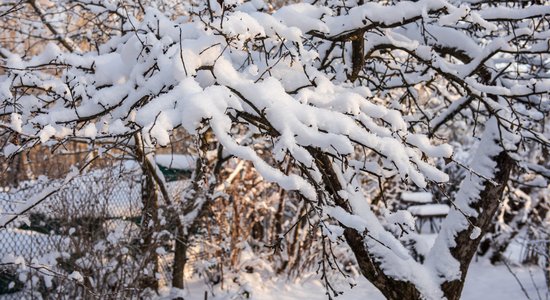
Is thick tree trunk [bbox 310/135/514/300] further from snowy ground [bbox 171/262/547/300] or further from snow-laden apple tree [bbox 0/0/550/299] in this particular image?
snowy ground [bbox 171/262/547/300]

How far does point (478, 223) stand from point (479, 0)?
1.98 metres

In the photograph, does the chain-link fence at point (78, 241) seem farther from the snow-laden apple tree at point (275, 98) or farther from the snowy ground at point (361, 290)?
the snow-laden apple tree at point (275, 98)

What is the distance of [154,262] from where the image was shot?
20.0 ft

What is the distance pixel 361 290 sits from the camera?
26.9ft

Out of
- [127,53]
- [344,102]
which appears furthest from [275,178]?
[127,53]

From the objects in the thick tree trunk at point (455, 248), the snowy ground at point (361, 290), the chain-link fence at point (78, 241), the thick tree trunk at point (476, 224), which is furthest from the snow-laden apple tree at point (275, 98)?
the snowy ground at point (361, 290)

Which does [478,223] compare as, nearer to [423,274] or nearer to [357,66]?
[423,274]

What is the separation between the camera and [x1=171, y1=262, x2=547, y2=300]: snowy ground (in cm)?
746

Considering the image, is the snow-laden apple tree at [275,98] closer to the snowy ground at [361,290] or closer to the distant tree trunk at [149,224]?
the distant tree trunk at [149,224]

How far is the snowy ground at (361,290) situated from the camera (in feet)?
24.5

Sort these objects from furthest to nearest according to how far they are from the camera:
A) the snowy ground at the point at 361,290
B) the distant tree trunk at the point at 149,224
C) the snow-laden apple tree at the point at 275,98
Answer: the snowy ground at the point at 361,290, the distant tree trunk at the point at 149,224, the snow-laden apple tree at the point at 275,98

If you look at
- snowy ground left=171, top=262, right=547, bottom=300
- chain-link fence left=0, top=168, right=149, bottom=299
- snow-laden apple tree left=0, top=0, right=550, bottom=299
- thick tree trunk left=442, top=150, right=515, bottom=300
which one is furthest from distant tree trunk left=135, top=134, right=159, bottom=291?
thick tree trunk left=442, top=150, right=515, bottom=300

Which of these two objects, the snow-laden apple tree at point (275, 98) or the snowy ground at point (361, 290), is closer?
the snow-laden apple tree at point (275, 98)

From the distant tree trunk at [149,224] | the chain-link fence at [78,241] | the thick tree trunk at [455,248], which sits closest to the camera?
the thick tree trunk at [455,248]
